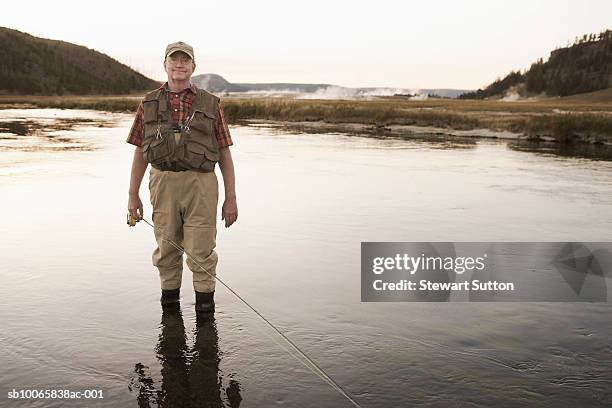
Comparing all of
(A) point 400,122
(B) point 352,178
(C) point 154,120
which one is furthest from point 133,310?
(A) point 400,122

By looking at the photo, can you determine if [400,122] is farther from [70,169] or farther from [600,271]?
[600,271]

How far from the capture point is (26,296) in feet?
18.3

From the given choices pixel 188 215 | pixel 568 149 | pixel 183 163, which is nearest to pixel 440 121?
pixel 568 149

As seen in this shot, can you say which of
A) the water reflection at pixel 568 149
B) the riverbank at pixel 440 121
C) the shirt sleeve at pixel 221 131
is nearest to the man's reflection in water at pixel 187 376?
the shirt sleeve at pixel 221 131

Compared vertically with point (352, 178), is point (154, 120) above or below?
above

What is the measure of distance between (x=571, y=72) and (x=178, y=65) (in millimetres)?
161758

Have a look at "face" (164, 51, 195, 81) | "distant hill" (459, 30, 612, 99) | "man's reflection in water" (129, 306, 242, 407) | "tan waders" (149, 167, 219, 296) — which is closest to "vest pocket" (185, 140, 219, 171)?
"tan waders" (149, 167, 219, 296)

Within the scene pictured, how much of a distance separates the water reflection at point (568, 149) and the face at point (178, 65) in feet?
65.5

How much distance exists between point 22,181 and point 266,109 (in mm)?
39329

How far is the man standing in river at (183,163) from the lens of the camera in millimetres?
4789

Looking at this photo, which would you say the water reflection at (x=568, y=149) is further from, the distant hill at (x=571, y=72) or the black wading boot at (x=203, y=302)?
the distant hill at (x=571, y=72)

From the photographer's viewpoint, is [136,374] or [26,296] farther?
[26,296]

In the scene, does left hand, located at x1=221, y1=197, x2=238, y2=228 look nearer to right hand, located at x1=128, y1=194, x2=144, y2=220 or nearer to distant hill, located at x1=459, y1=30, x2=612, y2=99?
right hand, located at x1=128, y1=194, x2=144, y2=220

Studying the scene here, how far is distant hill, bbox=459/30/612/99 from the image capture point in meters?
140
